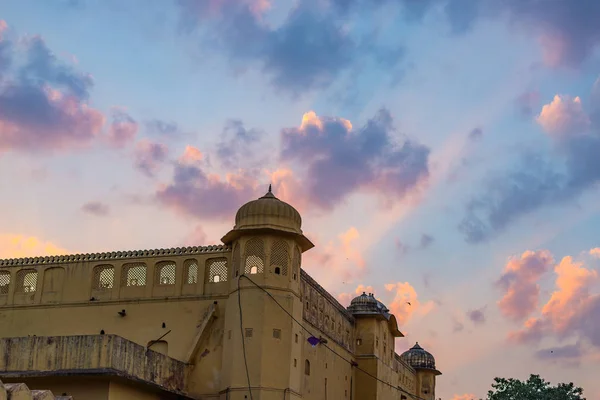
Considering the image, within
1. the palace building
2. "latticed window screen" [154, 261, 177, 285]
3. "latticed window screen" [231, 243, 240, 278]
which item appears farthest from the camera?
"latticed window screen" [154, 261, 177, 285]

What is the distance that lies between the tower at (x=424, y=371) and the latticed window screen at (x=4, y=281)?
32.1 m

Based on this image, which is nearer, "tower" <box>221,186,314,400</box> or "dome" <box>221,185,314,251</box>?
"tower" <box>221,186,314,400</box>

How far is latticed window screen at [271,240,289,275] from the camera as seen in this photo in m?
37.9

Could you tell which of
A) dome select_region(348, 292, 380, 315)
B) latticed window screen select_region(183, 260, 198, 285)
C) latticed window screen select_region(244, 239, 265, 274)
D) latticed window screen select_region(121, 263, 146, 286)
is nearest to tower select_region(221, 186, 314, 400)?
latticed window screen select_region(244, 239, 265, 274)

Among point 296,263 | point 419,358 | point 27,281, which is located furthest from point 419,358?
point 27,281

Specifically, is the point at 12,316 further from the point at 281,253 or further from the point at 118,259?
the point at 281,253

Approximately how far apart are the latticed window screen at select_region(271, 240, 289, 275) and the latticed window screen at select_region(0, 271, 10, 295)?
1260cm

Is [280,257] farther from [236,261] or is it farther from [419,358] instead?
[419,358]

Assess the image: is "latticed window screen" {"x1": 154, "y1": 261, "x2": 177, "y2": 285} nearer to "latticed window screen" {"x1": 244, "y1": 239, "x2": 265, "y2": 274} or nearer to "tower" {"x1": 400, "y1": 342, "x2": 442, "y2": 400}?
"latticed window screen" {"x1": 244, "y1": 239, "x2": 265, "y2": 274}

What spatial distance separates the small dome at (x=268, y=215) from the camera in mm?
37750

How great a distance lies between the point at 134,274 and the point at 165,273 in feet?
4.51

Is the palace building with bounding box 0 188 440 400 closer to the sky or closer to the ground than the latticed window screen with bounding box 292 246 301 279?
closer to the ground

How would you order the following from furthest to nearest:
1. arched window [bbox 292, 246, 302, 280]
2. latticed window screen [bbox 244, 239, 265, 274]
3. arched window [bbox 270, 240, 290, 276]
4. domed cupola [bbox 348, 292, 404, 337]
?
domed cupola [bbox 348, 292, 404, 337]
arched window [bbox 292, 246, 302, 280]
arched window [bbox 270, 240, 290, 276]
latticed window screen [bbox 244, 239, 265, 274]

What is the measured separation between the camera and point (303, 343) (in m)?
39.7
